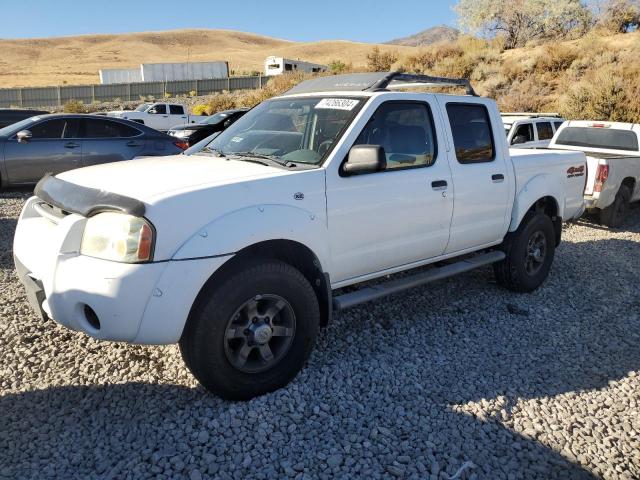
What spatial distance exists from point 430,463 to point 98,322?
6.45 feet

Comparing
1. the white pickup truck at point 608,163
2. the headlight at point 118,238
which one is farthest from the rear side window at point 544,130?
the headlight at point 118,238

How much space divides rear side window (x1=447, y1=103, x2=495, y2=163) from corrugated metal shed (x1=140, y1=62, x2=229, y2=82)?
52.9 metres

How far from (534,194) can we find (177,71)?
54.7m

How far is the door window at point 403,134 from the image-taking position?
391 cm

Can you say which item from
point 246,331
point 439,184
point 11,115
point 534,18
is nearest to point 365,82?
point 439,184

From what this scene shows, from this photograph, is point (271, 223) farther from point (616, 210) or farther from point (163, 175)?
point (616, 210)

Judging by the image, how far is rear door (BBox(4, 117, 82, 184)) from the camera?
9219mm

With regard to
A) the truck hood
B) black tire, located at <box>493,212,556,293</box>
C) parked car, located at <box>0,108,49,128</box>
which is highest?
parked car, located at <box>0,108,49,128</box>

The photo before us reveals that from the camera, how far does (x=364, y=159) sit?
343 centimetres

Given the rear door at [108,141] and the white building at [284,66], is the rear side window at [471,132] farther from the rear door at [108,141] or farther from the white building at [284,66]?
the white building at [284,66]

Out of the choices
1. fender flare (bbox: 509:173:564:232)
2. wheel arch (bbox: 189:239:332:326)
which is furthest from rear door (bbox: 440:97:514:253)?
wheel arch (bbox: 189:239:332:326)

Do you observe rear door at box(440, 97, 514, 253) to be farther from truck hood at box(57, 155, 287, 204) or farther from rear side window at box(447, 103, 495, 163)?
truck hood at box(57, 155, 287, 204)

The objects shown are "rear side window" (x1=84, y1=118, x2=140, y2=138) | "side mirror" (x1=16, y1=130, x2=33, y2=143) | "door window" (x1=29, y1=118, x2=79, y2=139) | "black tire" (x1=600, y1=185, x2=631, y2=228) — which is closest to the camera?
"black tire" (x1=600, y1=185, x2=631, y2=228)

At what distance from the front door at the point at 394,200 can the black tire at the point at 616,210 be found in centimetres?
569
